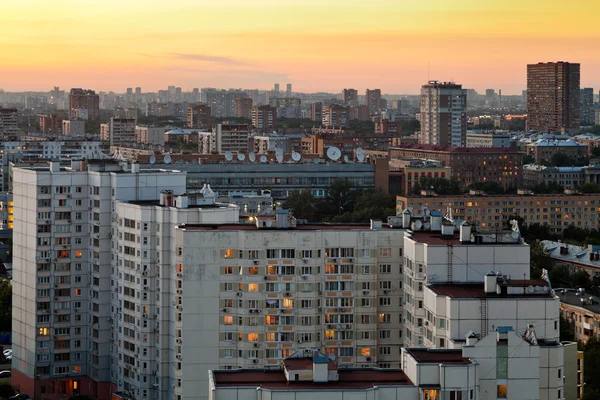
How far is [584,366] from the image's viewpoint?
4238 cm

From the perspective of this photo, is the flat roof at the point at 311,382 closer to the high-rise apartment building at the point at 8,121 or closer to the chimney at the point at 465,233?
the chimney at the point at 465,233

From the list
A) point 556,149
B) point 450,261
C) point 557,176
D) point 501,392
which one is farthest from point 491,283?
point 556,149

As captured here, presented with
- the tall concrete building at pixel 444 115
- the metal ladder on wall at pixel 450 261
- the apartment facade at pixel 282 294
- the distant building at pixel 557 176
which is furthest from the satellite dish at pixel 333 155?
the metal ladder on wall at pixel 450 261

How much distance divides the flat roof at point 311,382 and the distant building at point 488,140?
141477 mm

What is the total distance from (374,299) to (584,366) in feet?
28.6

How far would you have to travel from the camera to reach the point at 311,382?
2653cm

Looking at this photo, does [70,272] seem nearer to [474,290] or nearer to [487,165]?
[474,290]

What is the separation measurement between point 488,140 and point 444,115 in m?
17.8

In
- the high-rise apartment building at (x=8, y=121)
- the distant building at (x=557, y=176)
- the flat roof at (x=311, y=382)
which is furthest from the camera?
the high-rise apartment building at (x=8, y=121)

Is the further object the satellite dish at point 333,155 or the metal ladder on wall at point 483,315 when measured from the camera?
the satellite dish at point 333,155

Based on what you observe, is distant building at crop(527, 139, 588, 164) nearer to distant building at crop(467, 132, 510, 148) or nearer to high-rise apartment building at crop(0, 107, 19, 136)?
distant building at crop(467, 132, 510, 148)

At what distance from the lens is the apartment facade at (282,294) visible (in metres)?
36.1

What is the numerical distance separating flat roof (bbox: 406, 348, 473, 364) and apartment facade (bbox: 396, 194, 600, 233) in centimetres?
5965

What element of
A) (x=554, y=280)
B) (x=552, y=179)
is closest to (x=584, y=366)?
(x=554, y=280)
